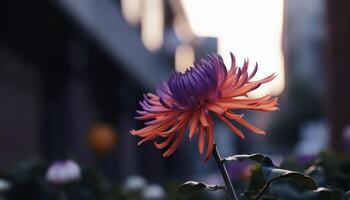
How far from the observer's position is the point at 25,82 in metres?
12.7

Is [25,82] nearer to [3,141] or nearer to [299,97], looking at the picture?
[3,141]

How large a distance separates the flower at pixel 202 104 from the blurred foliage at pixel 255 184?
9 centimetres

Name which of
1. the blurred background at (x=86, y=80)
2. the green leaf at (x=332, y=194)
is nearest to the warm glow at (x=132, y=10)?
the blurred background at (x=86, y=80)

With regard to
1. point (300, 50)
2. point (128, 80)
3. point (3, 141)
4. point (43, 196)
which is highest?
point (300, 50)

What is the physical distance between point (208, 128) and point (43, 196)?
1831 millimetres

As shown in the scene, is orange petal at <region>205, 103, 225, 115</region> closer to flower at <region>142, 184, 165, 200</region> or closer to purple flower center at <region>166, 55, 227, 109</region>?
purple flower center at <region>166, 55, 227, 109</region>

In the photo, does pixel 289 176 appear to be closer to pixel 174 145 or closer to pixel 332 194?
pixel 174 145

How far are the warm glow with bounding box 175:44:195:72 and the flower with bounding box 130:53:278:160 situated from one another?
103ft

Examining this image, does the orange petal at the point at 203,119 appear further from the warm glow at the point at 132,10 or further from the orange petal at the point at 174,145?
the warm glow at the point at 132,10

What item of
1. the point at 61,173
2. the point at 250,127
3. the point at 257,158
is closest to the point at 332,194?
the point at 257,158

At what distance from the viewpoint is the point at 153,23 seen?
92.0ft

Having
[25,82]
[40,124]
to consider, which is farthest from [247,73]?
[40,124]

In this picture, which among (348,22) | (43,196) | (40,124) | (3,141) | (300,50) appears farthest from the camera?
(300,50)

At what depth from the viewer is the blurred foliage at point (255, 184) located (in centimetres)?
139
